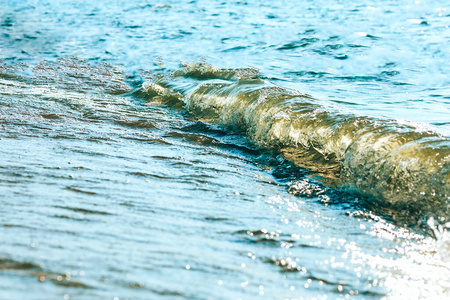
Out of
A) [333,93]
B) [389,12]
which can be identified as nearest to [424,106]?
[333,93]

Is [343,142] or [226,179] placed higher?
[226,179]

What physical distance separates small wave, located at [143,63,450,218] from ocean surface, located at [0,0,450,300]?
0.05ft

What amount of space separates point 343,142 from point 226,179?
133 cm

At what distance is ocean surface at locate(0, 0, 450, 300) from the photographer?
7.56 ft

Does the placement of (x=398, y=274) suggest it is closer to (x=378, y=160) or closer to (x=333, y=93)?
(x=378, y=160)

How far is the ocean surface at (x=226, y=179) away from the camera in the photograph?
230cm

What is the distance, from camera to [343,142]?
475 centimetres

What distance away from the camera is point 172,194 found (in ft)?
11.2

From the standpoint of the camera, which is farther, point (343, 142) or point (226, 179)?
point (343, 142)

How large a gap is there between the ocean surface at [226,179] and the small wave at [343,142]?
0.6 inches

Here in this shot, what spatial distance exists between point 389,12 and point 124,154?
1249cm

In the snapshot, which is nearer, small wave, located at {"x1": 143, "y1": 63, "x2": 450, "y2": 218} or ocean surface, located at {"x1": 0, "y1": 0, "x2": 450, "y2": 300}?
ocean surface, located at {"x1": 0, "y1": 0, "x2": 450, "y2": 300}

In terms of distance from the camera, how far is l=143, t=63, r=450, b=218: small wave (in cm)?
371

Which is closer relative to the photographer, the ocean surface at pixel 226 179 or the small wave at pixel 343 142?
the ocean surface at pixel 226 179
